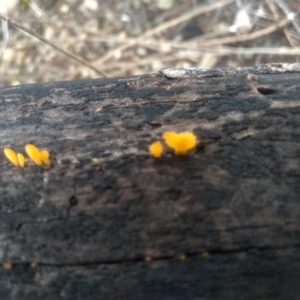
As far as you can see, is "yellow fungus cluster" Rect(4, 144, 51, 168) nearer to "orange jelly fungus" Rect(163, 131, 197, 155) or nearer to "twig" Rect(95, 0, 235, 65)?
"orange jelly fungus" Rect(163, 131, 197, 155)

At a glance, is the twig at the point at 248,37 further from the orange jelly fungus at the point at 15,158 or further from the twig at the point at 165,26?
the orange jelly fungus at the point at 15,158

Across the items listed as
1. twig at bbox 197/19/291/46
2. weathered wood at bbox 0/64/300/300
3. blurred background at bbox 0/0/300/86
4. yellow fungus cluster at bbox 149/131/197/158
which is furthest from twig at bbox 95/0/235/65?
yellow fungus cluster at bbox 149/131/197/158

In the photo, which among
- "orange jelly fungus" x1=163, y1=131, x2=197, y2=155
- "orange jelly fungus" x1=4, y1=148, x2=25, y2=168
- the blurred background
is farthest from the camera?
the blurred background

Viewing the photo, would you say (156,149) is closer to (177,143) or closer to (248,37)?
(177,143)

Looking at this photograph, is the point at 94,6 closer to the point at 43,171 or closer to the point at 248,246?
the point at 43,171

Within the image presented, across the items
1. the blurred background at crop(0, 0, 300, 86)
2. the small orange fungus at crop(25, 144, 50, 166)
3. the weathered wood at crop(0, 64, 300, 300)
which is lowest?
the weathered wood at crop(0, 64, 300, 300)

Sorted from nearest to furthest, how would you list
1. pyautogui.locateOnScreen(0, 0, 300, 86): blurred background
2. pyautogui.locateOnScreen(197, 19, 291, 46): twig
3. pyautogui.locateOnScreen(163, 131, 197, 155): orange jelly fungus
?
pyautogui.locateOnScreen(163, 131, 197, 155): orange jelly fungus < pyautogui.locateOnScreen(197, 19, 291, 46): twig < pyautogui.locateOnScreen(0, 0, 300, 86): blurred background

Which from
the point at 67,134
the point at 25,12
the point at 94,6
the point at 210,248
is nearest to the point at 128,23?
the point at 94,6
